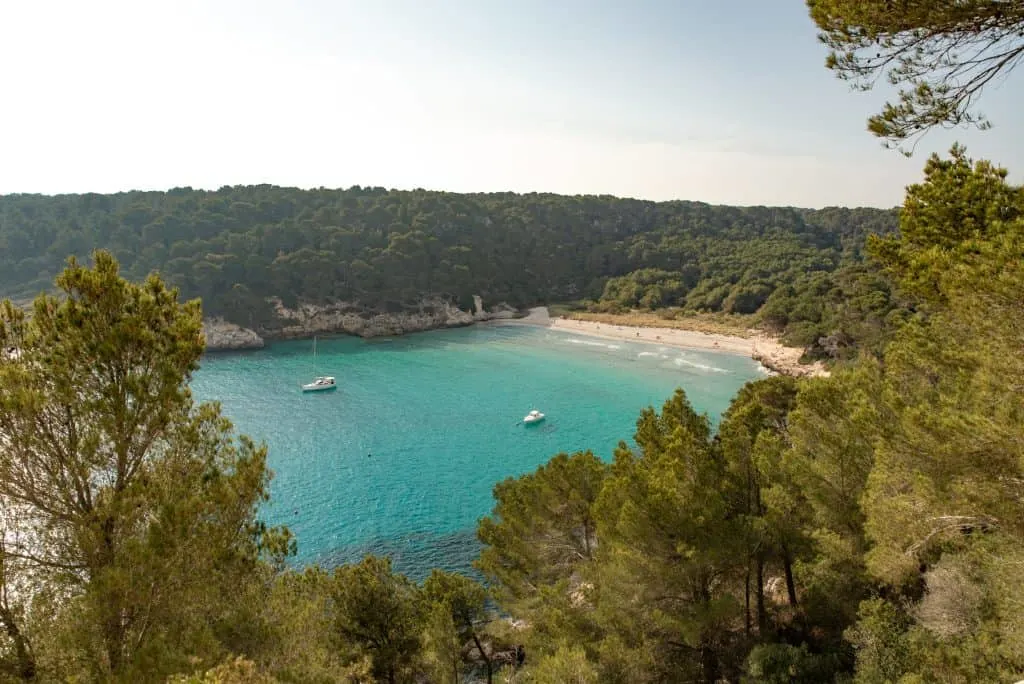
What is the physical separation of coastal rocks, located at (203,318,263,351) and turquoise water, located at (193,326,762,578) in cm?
216

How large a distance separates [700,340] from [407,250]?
146ft

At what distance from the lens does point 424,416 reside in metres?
38.6

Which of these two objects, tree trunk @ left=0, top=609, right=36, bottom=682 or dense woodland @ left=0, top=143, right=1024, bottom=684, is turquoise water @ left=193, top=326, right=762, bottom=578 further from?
tree trunk @ left=0, top=609, right=36, bottom=682

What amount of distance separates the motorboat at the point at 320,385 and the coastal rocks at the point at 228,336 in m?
20.0

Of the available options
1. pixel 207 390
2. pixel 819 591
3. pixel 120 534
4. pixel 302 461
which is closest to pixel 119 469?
pixel 120 534

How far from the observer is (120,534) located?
5551 millimetres

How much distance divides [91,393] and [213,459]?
1.53 meters

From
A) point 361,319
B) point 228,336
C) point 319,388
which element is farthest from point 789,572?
point 361,319

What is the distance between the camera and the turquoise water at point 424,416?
24.3 meters

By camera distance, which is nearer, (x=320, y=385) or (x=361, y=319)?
(x=320, y=385)

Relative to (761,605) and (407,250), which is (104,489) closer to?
(761,605)

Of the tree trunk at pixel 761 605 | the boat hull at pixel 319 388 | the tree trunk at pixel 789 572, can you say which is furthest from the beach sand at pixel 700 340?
the tree trunk at pixel 761 605

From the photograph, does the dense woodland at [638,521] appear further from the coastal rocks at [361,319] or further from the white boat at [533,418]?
the coastal rocks at [361,319]

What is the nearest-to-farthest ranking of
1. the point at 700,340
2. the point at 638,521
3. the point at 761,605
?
the point at 638,521
the point at 761,605
the point at 700,340
